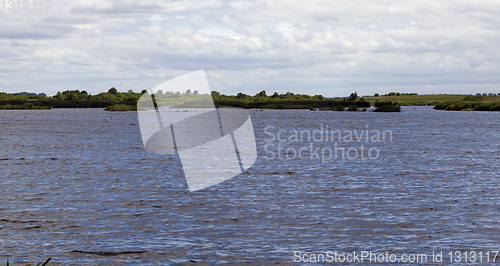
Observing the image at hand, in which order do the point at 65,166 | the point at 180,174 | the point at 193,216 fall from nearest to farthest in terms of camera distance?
the point at 193,216, the point at 180,174, the point at 65,166

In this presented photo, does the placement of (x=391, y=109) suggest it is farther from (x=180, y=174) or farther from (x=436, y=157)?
(x=180, y=174)

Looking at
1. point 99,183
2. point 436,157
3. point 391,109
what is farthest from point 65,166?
point 391,109

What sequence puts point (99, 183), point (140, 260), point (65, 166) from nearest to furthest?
1. point (140, 260)
2. point (99, 183)
3. point (65, 166)

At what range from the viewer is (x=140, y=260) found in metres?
14.1

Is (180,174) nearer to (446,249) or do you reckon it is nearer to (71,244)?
(71,244)

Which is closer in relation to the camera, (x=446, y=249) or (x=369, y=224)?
(x=446, y=249)

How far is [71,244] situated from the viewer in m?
15.5

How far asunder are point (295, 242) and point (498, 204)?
11765 mm

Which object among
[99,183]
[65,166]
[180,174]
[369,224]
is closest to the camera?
[369,224]

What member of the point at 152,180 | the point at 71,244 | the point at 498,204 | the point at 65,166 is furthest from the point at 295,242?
the point at 65,166

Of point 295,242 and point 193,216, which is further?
point 193,216

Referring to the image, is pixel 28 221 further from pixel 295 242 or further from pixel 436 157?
pixel 436 157

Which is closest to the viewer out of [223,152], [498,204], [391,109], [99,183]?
[498,204]

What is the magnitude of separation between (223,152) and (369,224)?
28798 millimetres
